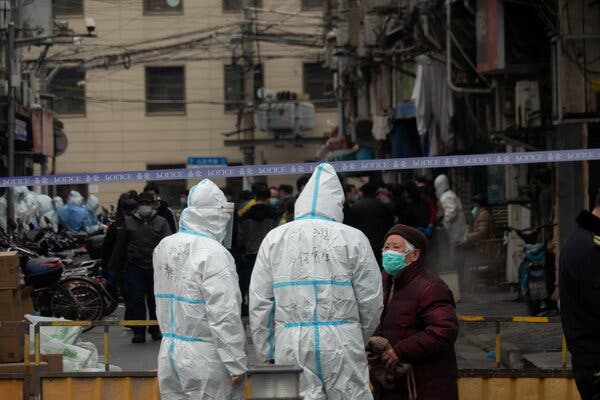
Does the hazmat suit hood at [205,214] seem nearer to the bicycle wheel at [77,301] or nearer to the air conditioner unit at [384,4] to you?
the bicycle wheel at [77,301]

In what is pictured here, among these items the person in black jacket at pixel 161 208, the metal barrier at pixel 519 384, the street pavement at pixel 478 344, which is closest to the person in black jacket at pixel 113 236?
the person in black jacket at pixel 161 208

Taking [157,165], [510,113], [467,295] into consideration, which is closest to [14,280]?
[467,295]

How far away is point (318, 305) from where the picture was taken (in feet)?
22.2

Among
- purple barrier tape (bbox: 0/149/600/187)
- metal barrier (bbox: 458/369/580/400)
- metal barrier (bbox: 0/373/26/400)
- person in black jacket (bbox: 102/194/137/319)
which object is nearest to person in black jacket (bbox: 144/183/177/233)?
person in black jacket (bbox: 102/194/137/319)

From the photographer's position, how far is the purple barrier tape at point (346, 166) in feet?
39.4

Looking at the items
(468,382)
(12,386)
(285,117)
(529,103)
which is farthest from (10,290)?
(285,117)

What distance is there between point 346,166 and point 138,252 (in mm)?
3076

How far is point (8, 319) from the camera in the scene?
427 inches

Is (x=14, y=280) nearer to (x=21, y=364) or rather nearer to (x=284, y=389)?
(x=21, y=364)

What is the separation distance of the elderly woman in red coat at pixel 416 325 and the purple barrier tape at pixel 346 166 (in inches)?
186

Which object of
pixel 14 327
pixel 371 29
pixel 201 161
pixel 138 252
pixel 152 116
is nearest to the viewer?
pixel 14 327

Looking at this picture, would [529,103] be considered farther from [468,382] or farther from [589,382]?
[589,382]

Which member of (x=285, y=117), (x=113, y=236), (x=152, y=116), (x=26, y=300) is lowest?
(x=26, y=300)

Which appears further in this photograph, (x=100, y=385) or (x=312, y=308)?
(x=100, y=385)
